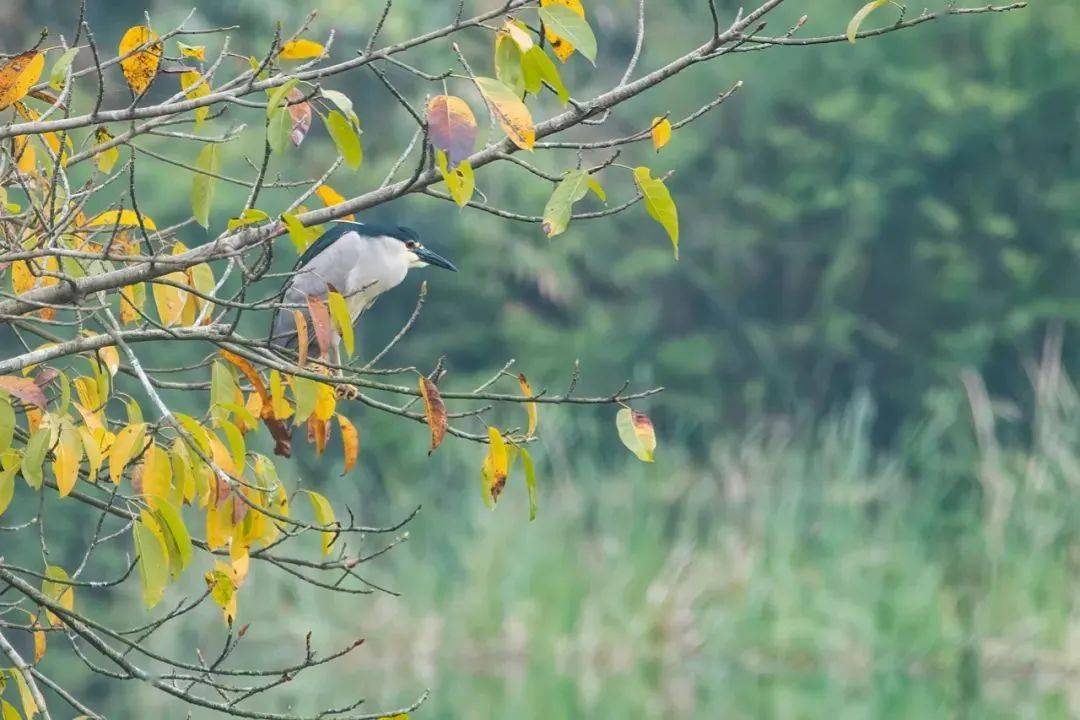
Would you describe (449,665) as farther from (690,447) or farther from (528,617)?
(690,447)

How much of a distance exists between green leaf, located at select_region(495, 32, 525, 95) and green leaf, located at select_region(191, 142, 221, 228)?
23.7 inches

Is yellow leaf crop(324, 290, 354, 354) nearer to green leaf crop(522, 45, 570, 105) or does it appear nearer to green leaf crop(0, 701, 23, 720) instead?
green leaf crop(522, 45, 570, 105)

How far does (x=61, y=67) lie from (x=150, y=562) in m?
0.68

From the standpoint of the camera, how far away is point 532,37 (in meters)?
2.27

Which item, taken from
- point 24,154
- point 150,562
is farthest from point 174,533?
point 24,154

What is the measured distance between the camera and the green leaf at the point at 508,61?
2123 millimetres

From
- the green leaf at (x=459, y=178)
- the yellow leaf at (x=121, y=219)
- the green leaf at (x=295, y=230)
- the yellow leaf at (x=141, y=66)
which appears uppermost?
the yellow leaf at (x=141, y=66)

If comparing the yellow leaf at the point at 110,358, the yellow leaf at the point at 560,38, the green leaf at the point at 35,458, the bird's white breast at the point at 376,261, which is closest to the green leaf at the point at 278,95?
the yellow leaf at the point at 560,38

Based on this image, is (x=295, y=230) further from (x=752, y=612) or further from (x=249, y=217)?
(x=752, y=612)

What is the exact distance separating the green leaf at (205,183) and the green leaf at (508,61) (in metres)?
0.60

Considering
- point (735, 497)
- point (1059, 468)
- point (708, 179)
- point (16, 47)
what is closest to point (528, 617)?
point (735, 497)

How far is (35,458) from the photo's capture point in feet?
6.81

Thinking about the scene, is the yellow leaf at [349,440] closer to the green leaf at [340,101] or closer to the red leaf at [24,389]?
the red leaf at [24,389]

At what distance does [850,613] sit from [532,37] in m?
8.14
